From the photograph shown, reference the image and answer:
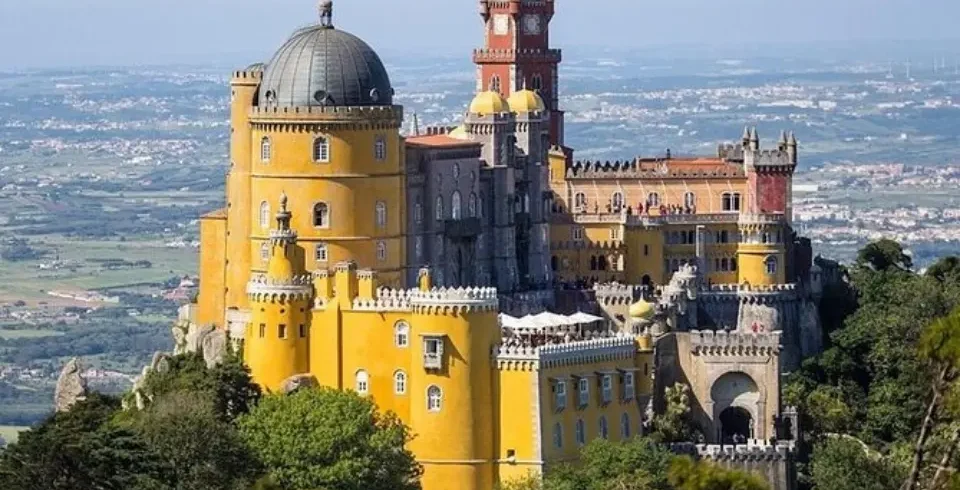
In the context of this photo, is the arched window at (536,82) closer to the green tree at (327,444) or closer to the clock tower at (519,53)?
the clock tower at (519,53)

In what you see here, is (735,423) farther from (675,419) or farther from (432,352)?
(432,352)

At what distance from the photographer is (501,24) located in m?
142

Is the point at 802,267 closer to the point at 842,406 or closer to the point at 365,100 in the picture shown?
the point at 842,406

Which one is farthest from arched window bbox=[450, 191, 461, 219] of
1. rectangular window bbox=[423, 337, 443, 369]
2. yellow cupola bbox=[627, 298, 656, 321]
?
rectangular window bbox=[423, 337, 443, 369]

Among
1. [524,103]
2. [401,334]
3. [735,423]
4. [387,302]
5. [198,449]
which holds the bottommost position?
[198,449]

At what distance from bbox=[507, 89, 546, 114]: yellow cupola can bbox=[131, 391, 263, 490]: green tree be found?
32394 millimetres

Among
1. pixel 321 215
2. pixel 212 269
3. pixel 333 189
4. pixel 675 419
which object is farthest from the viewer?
pixel 212 269

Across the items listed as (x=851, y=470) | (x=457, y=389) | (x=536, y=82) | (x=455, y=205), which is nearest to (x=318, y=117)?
(x=455, y=205)

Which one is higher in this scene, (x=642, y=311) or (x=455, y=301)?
(x=642, y=311)

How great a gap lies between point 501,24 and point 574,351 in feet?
145

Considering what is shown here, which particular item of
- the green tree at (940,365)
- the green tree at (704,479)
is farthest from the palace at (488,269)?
the green tree at (940,365)

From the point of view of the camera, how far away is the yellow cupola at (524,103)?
124562 millimetres

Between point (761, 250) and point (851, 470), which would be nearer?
point (851, 470)

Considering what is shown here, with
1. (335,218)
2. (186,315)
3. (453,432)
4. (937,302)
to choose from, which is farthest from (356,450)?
(937,302)
